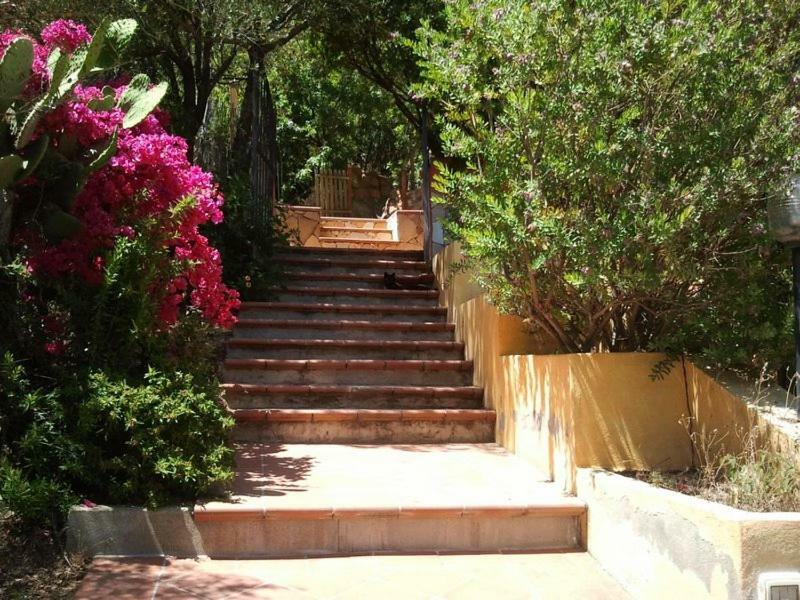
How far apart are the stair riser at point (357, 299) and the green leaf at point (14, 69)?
3.97 metres

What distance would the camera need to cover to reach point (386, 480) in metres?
4.38

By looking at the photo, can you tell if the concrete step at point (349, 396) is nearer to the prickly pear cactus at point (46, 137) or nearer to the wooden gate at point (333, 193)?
the prickly pear cactus at point (46, 137)

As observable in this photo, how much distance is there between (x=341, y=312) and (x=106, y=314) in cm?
371

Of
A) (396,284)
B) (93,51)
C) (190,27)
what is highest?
(190,27)

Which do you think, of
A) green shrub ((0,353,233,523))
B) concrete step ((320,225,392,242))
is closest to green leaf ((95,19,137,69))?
green shrub ((0,353,233,523))

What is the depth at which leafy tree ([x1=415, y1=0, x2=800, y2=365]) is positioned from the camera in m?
3.68

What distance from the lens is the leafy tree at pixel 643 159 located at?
3680 millimetres

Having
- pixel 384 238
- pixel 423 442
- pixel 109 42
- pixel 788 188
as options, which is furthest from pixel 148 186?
pixel 384 238

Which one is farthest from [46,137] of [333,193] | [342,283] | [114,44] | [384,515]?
[333,193]

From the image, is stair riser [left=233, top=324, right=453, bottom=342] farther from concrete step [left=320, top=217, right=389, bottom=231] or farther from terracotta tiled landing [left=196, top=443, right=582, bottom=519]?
concrete step [left=320, top=217, right=389, bottom=231]

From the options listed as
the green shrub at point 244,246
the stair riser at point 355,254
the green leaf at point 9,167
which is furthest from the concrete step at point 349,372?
the green leaf at point 9,167

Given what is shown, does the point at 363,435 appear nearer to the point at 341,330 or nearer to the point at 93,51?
the point at 341,330

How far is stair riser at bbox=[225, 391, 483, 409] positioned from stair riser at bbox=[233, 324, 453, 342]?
3.67 feet

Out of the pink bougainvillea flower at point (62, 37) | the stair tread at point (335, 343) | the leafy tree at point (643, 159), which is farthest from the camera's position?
the stair tread at point (335, 343)
